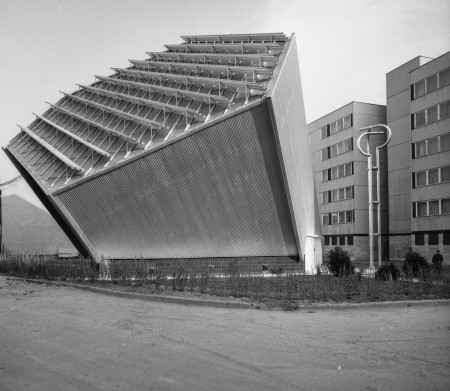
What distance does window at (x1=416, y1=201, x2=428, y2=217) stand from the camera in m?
44.7

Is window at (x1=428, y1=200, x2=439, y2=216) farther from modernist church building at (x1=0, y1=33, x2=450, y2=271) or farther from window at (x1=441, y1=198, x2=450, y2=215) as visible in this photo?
modernist church building at (x1=0, y1=33, x2=450, y2=271)

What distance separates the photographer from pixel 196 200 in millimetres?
24547

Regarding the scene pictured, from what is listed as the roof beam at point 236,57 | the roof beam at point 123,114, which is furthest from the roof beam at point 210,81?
the roof beam at point 123,114

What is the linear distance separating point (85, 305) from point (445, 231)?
3744 cm

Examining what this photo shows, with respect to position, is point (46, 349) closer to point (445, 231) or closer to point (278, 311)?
point (278, 311)

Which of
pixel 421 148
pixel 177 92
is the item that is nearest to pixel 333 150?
pixel 421 148

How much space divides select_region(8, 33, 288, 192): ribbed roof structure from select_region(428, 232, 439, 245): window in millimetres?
22573

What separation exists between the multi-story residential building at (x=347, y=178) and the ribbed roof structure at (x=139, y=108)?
77.1 feet

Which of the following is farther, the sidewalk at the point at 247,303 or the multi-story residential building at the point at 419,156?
the multi-story residential building at the point at 419,156

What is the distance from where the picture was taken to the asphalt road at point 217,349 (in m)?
5.89

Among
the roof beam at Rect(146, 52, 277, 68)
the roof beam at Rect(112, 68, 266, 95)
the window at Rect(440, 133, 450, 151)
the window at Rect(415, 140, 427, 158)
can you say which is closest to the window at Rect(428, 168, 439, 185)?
the window at Rect(415, 140, 427, 158)

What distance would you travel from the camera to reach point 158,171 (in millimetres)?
24250

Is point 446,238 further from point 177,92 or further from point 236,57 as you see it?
point 177,92

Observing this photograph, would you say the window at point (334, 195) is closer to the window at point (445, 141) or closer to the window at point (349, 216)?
the window at point (349, 216)
